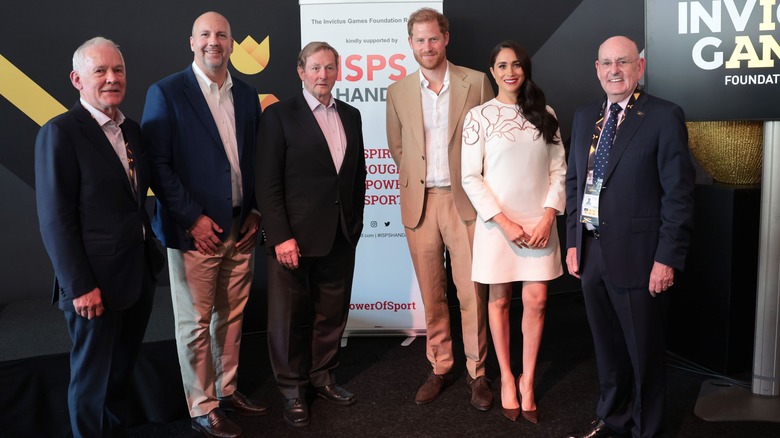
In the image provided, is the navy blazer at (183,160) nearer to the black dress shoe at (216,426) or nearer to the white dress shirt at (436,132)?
the black dress shoe at (216,426)

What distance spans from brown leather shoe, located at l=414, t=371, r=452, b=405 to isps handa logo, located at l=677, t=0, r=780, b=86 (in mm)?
1907

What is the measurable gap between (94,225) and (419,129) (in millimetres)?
1541

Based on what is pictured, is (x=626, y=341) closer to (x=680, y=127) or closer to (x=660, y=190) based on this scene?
(x=660, y=190)

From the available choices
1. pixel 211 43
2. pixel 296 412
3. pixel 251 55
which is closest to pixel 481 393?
pixel 296 412

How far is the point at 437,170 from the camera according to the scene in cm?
331

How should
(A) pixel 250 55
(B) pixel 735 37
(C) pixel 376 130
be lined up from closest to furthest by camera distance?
1. (B) pixel 735 37
2. (C) pixel 376 130
3. (A) pixel 250 55

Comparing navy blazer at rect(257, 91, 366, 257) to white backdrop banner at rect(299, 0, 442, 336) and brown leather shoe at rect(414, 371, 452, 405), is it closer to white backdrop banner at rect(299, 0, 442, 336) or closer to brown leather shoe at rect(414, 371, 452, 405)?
brown leather shoe at rect(414, 371, 452, 405)

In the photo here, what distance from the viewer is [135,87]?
14.5 feet

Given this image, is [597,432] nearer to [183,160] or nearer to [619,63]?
[619,63]

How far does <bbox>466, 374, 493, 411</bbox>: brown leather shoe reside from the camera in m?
3.25

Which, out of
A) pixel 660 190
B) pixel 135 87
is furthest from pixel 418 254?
pixel 135 87

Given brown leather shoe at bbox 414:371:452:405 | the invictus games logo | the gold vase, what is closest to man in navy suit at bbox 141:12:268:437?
brown leather shoe at bbox 414:371:452:405

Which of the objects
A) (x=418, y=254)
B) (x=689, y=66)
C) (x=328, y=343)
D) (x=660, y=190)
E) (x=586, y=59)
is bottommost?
(x=328, y=343)

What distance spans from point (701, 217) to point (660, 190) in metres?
1.32
